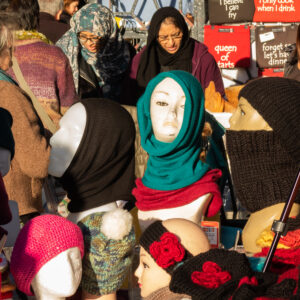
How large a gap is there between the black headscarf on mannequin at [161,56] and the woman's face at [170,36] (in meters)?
0.03

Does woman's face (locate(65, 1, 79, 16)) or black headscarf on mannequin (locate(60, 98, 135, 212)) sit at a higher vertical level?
woman's face (locate(65, 1, 79, 16))

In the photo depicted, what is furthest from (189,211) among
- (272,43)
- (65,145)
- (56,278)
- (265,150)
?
(272,43)

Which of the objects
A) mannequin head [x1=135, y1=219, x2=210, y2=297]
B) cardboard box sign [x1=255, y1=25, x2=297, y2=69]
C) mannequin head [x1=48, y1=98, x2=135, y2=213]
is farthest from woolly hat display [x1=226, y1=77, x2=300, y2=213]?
cardboard box sign [x1=255, y1=25, x2=297, y2=69]

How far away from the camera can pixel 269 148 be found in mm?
2967

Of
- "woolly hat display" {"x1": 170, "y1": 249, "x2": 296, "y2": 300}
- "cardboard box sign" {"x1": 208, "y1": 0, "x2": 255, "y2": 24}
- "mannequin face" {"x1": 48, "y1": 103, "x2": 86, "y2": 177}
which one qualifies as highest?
"cardboard box sign" {"x1": 208, "y1": 0, "x2": 255, "y2": 24}

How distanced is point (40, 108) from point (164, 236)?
1.71m

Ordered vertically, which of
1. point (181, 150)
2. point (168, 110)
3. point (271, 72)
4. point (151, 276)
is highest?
point (168, 110)

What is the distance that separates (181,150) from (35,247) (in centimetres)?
121

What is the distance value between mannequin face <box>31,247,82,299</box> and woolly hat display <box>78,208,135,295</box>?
22cm

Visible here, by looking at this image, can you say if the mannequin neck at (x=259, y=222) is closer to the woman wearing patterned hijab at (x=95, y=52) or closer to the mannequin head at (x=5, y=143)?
the mannequin head at (x=5, y=143)

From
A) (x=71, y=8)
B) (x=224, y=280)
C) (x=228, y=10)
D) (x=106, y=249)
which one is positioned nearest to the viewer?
(x=224, y=280)

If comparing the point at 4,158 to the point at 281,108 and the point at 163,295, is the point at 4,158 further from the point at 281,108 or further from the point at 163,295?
the point at 281,108

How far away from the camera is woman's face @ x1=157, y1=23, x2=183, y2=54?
475 centimetres

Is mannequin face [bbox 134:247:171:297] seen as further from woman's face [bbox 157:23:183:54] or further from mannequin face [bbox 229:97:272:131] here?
woman's face [bbox 157:23:183:54]
